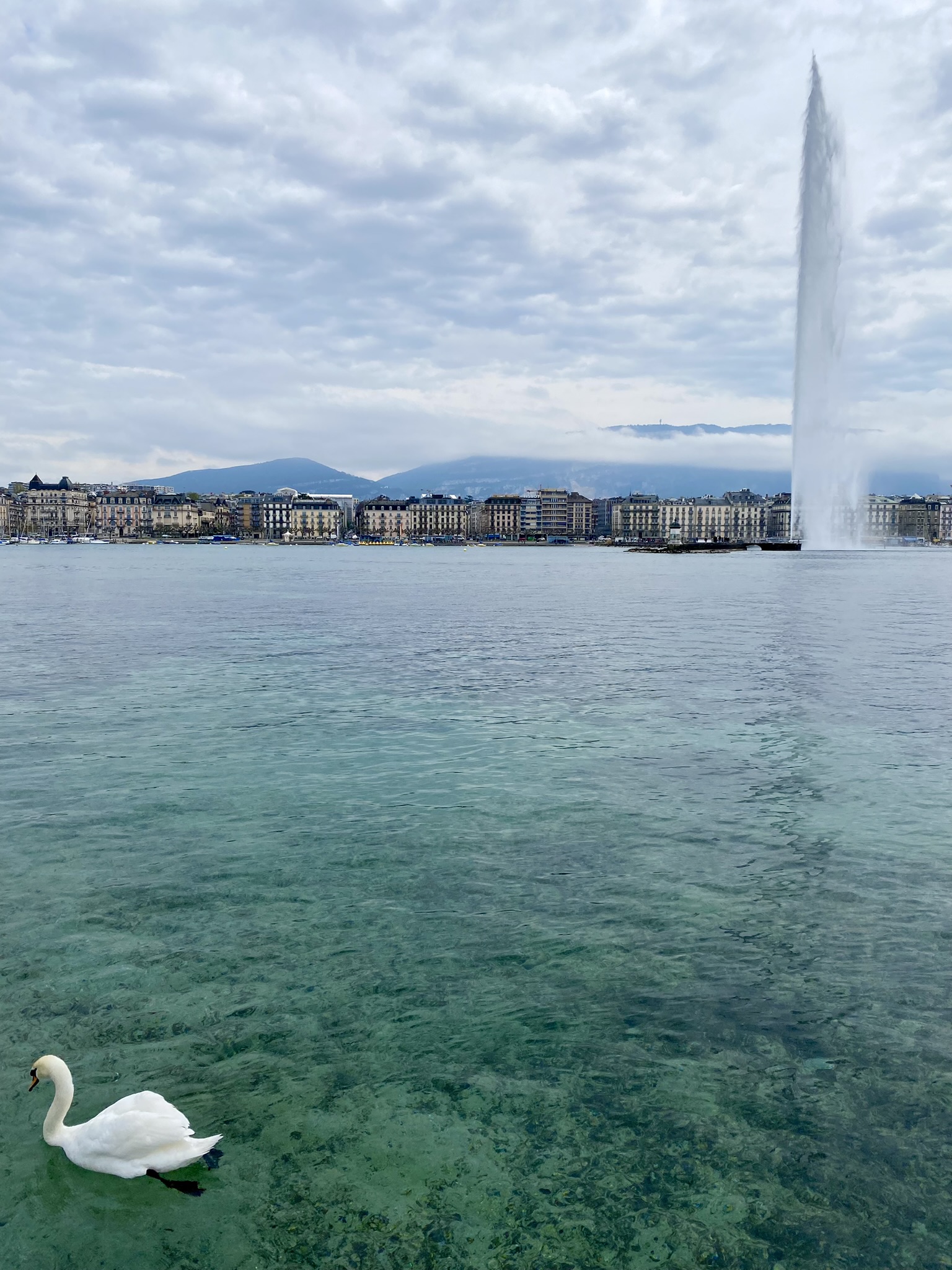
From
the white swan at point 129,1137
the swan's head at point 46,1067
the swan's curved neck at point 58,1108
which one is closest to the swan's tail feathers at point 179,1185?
the white swan at point 129,1137

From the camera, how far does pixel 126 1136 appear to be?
614 centimetres

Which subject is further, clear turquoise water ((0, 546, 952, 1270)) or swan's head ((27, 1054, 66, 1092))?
swan's head ((27, 1054, 66, 1092))

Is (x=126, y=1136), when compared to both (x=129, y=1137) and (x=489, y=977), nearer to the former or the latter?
(x=129, y=1137)

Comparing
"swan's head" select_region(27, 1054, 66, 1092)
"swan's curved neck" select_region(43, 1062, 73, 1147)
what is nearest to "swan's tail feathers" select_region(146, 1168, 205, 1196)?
"swan's curved neck" select_region(43, 1062, 73, 1147)

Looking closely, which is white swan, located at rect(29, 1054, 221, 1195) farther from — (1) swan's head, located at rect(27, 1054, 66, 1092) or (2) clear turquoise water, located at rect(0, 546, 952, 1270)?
(2) clear turquoise water, located at rect(0, 546, 952, 1270)

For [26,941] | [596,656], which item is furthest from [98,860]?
[596,656]

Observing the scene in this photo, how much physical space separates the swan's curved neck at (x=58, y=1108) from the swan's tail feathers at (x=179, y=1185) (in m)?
0.65

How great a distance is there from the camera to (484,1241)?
5734mm

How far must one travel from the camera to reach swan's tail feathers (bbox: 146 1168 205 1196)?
617 centimetres

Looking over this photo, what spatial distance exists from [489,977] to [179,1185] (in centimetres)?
332

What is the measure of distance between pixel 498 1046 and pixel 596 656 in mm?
24352

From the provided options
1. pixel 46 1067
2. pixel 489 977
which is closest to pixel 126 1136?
pixel 46 1067

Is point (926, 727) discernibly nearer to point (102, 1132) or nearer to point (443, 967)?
point (443, 967)

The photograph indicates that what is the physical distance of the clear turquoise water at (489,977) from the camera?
235 inches
